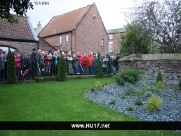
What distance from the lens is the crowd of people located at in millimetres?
10297

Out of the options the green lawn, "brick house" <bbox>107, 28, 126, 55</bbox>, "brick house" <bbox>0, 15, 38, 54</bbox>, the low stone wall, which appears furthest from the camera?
"brick house" <bbox>107, 28, 126, 55</bbox>

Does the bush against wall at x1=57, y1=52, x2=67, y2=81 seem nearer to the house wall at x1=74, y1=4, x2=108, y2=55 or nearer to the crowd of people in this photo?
the crowd of people

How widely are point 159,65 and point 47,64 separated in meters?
6.76

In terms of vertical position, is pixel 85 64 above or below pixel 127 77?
above

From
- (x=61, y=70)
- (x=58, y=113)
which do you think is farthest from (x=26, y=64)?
(x=58, y=113)

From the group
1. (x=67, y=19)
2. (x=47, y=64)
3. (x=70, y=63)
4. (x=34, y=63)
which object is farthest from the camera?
(x=70, y=63)

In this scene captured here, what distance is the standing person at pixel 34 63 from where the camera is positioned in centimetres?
1070

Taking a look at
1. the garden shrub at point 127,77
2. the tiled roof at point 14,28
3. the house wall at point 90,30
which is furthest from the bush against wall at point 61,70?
the garden shrub at point 127,77

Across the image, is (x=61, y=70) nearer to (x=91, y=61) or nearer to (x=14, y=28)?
(x=91, y=61)

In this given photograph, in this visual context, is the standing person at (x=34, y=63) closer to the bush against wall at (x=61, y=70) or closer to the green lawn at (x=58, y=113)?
the bush against wall at (x=61, y=70)

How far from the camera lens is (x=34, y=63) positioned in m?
10.7

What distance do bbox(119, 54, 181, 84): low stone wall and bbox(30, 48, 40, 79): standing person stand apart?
5.59 m

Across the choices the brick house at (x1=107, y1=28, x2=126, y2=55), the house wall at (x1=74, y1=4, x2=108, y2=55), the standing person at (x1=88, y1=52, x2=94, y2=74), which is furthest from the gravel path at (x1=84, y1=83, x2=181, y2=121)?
the brick house at (x1=107, y1=28, x2=126, y2=55)

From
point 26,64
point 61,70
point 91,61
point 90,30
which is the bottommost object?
point 61,70
